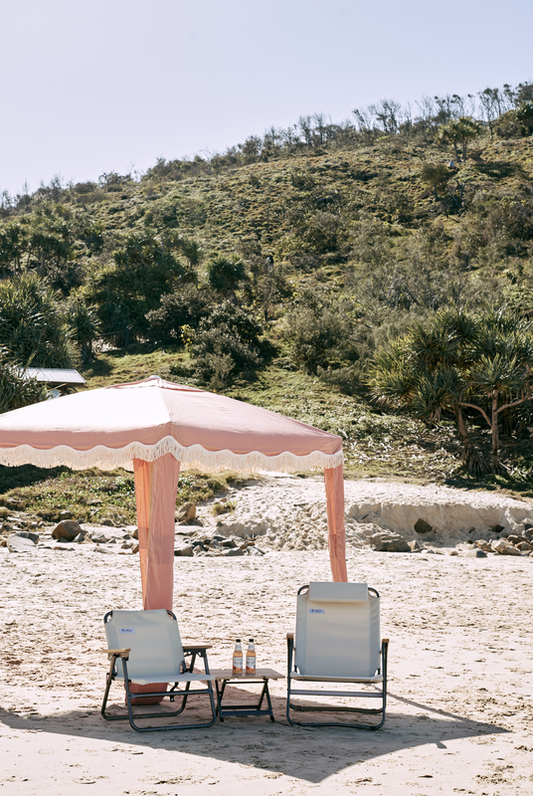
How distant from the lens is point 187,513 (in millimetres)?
14922

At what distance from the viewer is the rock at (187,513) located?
14.9 metres

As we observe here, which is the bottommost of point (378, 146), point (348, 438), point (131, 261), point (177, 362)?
point (348, 438)

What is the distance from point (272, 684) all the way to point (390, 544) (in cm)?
735

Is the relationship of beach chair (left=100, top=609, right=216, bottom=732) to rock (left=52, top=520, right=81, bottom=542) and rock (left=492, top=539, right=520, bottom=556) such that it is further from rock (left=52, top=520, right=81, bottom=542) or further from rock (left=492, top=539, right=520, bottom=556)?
rock (left=492, top=539, right=520, bottom=556)

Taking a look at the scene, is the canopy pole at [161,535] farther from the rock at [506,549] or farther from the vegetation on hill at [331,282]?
the vegetation on hill at [331,282]

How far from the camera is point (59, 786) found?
11.1 ft

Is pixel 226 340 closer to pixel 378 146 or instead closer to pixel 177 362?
pixel 177 362

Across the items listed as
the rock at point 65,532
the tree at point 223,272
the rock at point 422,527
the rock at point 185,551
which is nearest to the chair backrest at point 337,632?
the rock at point 185,551

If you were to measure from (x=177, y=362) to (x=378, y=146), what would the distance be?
2015 inches

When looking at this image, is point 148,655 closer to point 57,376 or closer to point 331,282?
point 57,376

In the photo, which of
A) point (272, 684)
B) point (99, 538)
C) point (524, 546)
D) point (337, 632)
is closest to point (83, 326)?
point (99, 538)

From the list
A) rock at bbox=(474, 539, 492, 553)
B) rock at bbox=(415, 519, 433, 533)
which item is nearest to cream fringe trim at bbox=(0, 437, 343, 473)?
rock at bbox=(474, 539, 492, 553)

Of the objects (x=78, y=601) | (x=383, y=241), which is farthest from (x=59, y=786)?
(x=383, y=241)

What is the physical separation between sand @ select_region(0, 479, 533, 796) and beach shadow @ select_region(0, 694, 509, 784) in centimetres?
2
